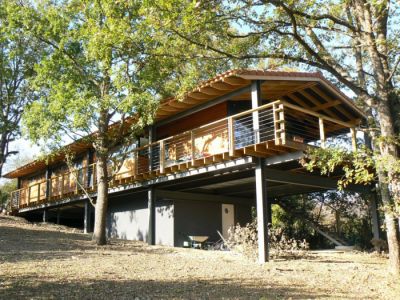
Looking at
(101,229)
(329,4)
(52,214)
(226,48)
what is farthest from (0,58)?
(329,4)

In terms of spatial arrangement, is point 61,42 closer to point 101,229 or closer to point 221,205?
point 101,229

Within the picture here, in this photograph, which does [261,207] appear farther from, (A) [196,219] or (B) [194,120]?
(A) [196,219]

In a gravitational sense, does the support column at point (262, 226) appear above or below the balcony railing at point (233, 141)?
below

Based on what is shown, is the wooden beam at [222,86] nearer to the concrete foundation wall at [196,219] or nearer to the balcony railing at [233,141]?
the balcony railing at [233,141]

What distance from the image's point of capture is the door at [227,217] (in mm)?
18438

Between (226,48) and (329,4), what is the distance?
2.70 metres

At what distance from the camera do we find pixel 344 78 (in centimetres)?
1005

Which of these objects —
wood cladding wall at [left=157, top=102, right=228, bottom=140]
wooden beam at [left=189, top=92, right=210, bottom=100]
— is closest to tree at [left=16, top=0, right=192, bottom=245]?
wooden beam at [left=189, top=92, right=210, bottom=100]

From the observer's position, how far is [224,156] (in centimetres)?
1266

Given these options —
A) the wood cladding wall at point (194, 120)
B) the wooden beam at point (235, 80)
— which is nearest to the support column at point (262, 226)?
the wooden beam at point (235, 80)

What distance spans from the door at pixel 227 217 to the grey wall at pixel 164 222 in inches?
110

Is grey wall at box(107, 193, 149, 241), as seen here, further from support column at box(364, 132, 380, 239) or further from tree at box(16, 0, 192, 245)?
support column at box(364, 132, 380, 239)

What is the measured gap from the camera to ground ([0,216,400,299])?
24.7 ft

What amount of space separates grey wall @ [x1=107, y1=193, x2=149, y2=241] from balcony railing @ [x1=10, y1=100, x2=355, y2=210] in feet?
4.58
